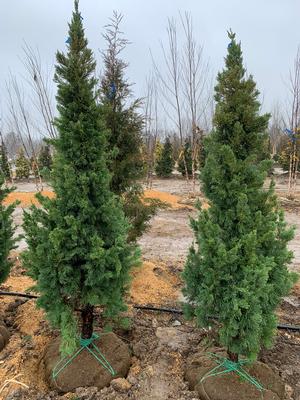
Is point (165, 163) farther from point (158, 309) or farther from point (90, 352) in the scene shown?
point (90, 352)

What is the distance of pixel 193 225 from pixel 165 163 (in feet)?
70.8

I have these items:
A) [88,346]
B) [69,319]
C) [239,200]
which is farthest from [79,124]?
[88,346]

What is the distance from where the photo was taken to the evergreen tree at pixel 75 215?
304 cm

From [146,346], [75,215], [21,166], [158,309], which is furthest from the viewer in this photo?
[21,166]

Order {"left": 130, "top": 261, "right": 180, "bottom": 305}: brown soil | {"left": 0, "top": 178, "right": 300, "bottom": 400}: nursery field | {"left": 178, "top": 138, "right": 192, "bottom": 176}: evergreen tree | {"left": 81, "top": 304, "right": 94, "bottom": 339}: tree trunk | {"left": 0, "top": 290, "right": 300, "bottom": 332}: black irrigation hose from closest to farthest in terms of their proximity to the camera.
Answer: {"left": 0, "top": 178, "right": 300, "bottom": 400}: nursery field → {"left": 81, "top": 304, "right": 94, "bottom": 339}: tree trunk → {"left": 0, "top": 290, "right": 300, "bottom": 332}: black irrigation hose → {"left": 130, "top": 261, "right": 180, "bottom": 305}: brown soil → {"left": 178, "top": 138, "right": 192, "bottom": 176}: evergreen tree

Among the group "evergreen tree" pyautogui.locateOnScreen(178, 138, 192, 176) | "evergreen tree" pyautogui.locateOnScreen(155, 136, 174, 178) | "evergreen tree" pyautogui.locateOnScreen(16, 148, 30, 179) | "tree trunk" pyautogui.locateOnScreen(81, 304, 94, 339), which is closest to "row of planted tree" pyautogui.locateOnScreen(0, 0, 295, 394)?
"tree trunk" pyautogui.locateOnScreen(81, 304, 94, 339)

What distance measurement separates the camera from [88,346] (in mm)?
3416

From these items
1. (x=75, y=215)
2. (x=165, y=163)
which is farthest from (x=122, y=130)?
Answer: (x=165, y=163)

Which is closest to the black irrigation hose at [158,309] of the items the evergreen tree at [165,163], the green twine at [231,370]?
the green twine at [231,370]

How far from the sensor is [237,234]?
3074mm

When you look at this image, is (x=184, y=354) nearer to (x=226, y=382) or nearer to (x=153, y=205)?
(x=226, y=382)

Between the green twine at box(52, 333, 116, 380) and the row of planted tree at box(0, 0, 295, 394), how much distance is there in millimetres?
330

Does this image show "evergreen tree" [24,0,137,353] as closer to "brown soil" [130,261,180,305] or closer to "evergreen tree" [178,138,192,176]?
"brown soil" [130,261,180,305]

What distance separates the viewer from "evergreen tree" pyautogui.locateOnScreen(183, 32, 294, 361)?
2875 mm
